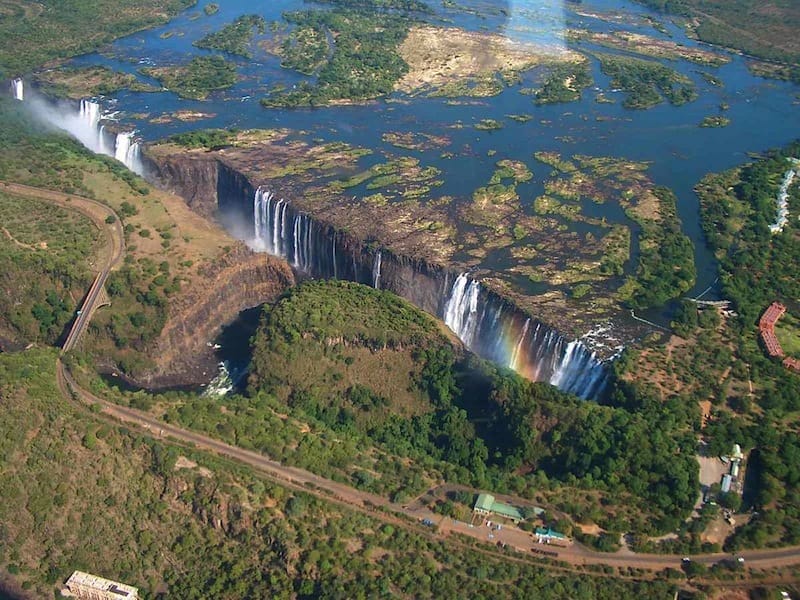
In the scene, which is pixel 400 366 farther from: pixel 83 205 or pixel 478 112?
pixel 478 112

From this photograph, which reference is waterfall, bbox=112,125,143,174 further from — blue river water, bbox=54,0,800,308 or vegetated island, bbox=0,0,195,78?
vegetated island, bbox=0,0,195,78

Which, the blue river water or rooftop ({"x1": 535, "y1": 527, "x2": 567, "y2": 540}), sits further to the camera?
the blue river water

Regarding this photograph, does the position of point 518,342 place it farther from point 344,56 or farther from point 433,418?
point 344,56

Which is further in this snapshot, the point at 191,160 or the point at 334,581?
the point at 191,160

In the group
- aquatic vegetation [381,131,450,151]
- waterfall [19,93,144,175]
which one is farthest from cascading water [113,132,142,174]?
aquatic vegetation [381,131,450,151]

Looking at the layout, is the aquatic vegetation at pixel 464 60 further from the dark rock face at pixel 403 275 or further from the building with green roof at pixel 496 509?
the building with green roof at pixel 496 509

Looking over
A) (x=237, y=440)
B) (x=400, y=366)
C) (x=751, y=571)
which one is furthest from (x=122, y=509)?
(x=751, y=571)

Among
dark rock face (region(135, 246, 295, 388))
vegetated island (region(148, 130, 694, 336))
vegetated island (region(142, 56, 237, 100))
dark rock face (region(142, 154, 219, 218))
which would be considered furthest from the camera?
vegetated island (region(142, 56, 237, 100))

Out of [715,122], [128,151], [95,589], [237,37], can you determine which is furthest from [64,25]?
[95,589]
